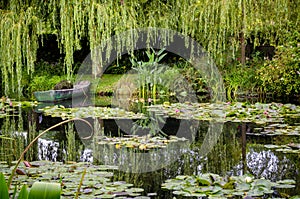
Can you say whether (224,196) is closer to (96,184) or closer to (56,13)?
(96,184)

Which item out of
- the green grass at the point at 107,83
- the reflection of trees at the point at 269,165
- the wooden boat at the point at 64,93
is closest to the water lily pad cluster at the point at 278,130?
the reflection of trees at the point at 269,165

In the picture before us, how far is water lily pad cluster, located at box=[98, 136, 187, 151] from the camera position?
4695 millimetres

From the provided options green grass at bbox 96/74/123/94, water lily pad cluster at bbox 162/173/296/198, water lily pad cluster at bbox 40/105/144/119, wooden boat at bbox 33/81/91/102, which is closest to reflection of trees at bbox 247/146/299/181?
water lily pad cluster at bbox 162/173/296/198

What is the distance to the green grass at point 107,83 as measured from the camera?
457 inches

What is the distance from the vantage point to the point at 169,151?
4.48m

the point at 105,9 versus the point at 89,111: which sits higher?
the point at 105,9

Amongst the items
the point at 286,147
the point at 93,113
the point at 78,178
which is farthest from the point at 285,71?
the point at 78,178

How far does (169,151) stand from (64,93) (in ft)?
21.1

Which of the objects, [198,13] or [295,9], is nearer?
[295,9]

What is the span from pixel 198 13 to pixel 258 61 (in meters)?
6.63

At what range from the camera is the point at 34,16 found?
4680 mm

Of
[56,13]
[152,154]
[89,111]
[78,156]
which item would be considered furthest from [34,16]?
[89,111]

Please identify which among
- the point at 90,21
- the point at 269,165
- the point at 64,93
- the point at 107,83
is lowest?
the point at 269,165

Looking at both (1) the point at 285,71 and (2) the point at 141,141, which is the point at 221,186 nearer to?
(2) the point at 141,141
